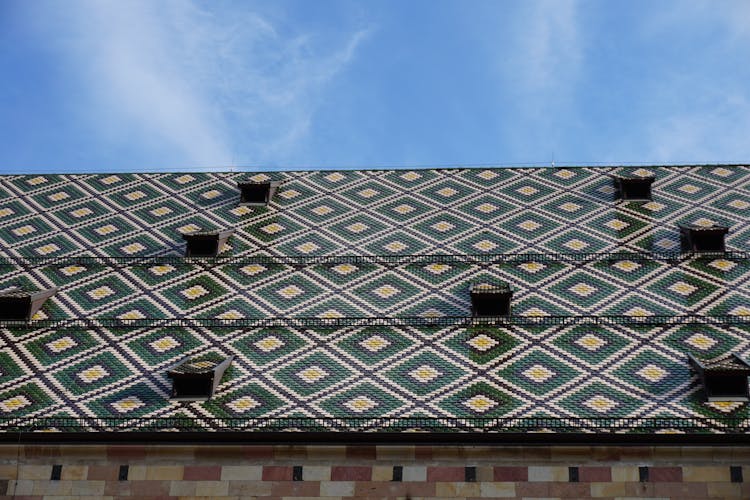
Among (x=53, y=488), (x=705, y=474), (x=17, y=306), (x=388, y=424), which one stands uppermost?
(x=17, y=306)

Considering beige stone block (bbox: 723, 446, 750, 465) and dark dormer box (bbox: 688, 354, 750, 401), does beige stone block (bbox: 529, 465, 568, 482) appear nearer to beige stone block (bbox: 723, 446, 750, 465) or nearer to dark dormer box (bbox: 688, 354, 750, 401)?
beige stone block (bbox: 723, 446, 750, 465)

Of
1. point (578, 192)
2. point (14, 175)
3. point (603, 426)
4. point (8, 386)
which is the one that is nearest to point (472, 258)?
point (578, 192)

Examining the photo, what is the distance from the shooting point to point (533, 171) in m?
25.7

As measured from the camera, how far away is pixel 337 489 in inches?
643

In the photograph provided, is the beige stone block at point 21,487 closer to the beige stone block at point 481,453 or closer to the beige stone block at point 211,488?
the beige stone block at point 211,488

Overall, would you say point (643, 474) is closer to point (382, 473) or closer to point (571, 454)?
point (571, 454)

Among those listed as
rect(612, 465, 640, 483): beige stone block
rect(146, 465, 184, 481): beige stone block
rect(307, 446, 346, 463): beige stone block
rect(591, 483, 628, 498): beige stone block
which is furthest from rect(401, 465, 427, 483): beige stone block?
rect(146, 465, 184, 481): beige stone block

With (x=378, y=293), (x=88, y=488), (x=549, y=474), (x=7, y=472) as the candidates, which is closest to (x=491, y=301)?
(x=378, y=293)

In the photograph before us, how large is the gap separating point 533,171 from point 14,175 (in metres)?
11.6

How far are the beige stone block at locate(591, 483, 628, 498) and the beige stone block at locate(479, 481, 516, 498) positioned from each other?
3.60ft

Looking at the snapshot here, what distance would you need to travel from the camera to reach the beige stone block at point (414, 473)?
53.6 feet

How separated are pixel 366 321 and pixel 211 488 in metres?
4.42

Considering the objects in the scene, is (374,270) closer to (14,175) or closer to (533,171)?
(533,171)

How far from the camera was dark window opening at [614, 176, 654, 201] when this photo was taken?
24.0 metres
